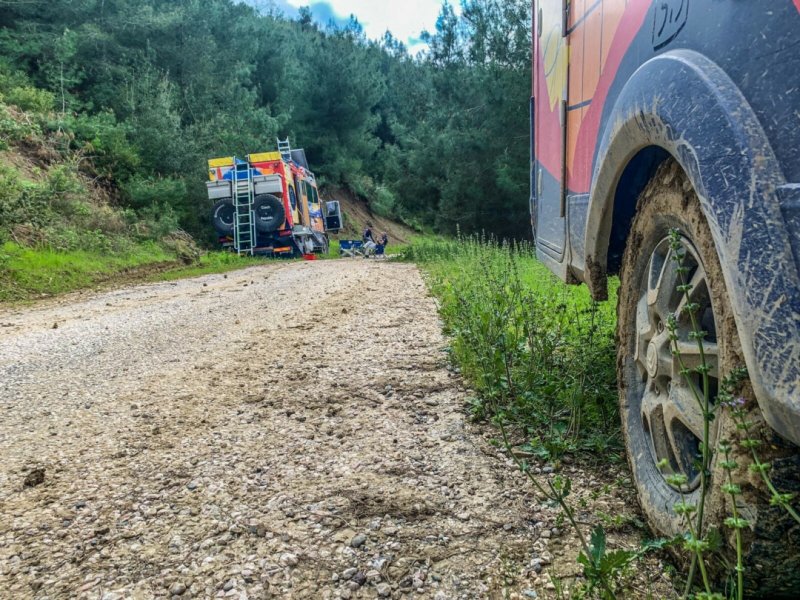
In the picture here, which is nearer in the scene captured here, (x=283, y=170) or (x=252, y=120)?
(x=283, y=170)

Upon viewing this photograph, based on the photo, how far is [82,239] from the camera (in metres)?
12.3

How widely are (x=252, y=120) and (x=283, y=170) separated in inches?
294

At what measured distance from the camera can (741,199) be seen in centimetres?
118

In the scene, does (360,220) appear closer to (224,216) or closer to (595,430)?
(224,216)

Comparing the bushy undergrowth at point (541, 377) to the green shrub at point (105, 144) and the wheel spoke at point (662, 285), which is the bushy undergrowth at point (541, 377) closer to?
the wheel spoke at point (662, 285)

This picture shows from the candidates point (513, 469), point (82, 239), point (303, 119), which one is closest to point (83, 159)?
point (82, 239)

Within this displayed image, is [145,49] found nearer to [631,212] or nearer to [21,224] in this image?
[21,224]

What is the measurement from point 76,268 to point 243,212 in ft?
27.7

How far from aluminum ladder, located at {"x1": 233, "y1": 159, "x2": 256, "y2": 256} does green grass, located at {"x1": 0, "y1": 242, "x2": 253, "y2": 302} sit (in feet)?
11.8

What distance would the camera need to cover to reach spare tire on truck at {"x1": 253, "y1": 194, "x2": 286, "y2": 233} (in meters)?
18.8

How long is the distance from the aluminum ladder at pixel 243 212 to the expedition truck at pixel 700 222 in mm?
17359

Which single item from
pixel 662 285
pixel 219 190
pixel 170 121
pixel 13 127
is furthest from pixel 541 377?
pixel 170 121

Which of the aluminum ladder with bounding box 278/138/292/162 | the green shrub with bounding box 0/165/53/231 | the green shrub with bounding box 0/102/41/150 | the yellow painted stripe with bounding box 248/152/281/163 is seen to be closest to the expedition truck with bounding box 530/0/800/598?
the green shrub with bounding box 0/165/53/231

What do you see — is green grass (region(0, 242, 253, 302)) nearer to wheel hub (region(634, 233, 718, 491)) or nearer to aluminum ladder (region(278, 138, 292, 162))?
aluminum ladder (region(278, 138, 292, 162))
